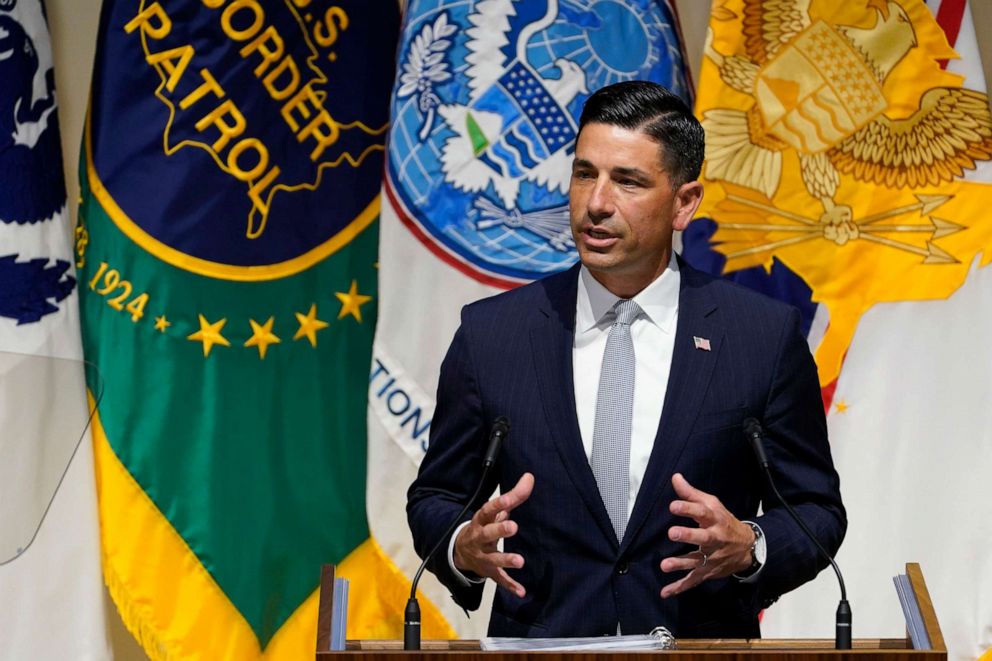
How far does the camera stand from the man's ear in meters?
2.06

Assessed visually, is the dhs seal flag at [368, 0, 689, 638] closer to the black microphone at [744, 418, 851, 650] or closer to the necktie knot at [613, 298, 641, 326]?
the necktie knot at [613, 298, 641, 326]

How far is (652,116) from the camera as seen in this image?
200 cm

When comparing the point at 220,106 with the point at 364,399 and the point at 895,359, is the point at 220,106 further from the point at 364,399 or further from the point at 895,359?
the point at 895,359

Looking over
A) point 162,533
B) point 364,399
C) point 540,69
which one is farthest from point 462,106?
point 162,533

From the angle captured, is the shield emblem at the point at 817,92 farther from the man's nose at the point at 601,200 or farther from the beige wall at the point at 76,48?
the man's nose at the point at 601,200

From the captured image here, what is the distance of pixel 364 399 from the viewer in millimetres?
3635

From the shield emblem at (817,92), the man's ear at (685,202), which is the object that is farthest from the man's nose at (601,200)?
the shield emblem at (817,92)

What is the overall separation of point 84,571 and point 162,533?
0.72 feet

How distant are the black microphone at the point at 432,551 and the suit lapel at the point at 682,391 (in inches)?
9.8

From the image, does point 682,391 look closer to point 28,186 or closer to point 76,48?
point 28,186

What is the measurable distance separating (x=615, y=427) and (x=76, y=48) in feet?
8.13

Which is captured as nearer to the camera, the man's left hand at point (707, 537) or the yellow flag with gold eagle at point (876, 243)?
the man's left hand at point (707, 537)

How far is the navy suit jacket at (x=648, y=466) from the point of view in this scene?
186 cm

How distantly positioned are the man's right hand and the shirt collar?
1.40 ft
